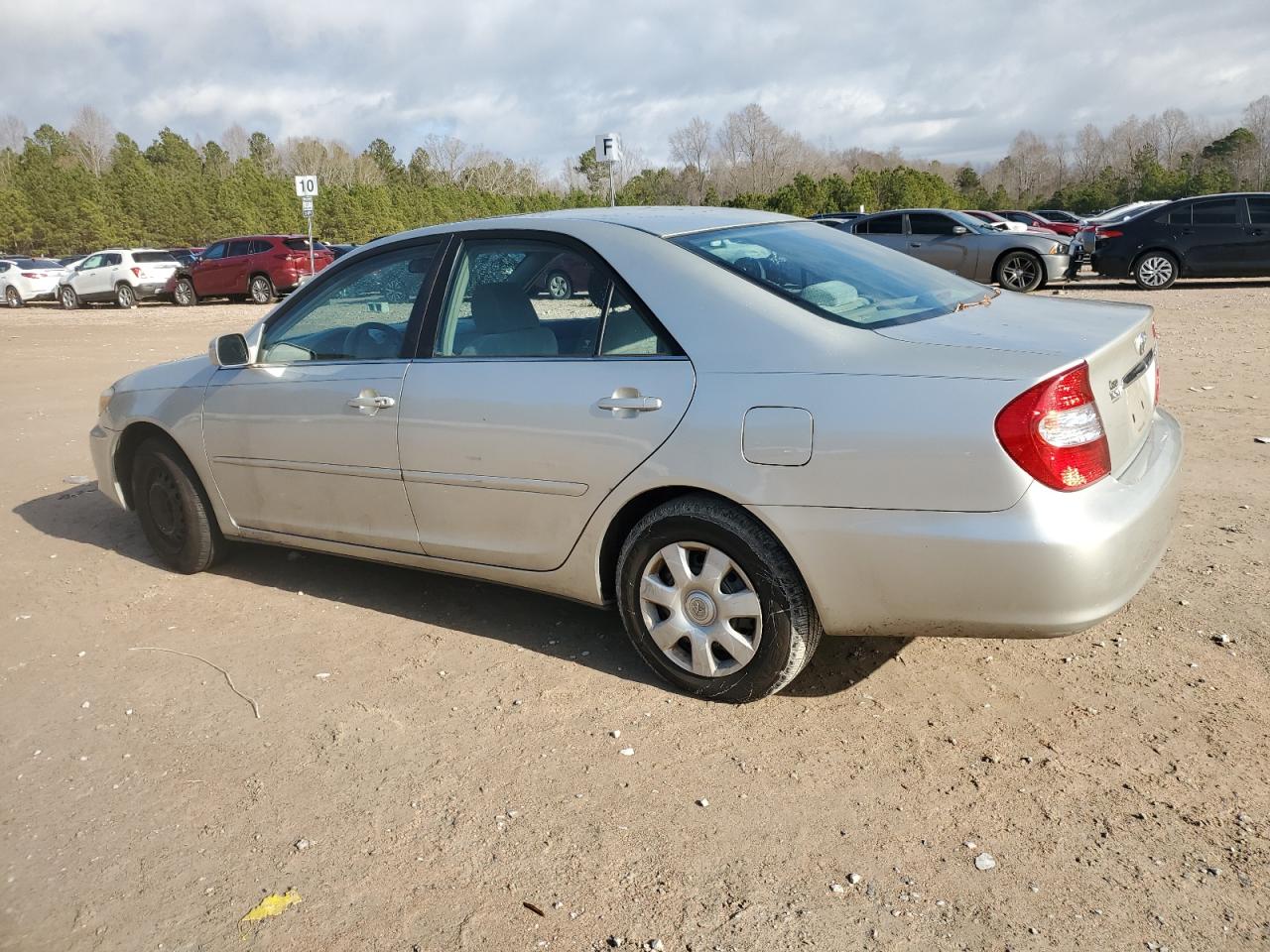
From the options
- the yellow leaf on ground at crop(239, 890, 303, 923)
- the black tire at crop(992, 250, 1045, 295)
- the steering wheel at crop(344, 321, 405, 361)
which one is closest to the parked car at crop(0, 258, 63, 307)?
the black tire at crop(992, 250, 1045, 295)

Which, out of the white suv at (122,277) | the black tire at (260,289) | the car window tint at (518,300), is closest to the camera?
the car window tint at (518,300)

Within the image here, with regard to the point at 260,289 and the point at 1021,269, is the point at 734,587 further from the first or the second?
the point at 260,289

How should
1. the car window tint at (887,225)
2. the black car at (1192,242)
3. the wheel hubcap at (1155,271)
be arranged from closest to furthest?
the black car at (1192,242) → the wheel hubcap at (1155,271) → the car window tint at (887,225)

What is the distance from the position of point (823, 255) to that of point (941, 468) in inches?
49.5

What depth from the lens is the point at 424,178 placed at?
83.8 meters

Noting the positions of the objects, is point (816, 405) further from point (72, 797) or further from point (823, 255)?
point (72, 797)

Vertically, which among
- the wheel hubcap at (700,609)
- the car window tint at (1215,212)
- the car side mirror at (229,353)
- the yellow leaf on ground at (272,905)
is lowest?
the yellow leaf on ground at (272,905)

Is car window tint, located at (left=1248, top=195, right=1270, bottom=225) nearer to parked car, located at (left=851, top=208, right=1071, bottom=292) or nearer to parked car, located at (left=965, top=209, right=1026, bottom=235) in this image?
parked car, located at (left=851, top=208, right=1071, bottom=292)

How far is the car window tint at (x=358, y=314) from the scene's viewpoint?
14.6ft

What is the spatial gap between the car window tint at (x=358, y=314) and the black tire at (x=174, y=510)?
0.81m

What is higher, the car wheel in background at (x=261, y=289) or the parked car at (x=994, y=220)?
the parked car at (x=994, y=220)

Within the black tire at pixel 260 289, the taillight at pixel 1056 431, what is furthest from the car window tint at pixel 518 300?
the black tire at pixel 260 289

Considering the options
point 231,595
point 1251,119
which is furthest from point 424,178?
point 231,595

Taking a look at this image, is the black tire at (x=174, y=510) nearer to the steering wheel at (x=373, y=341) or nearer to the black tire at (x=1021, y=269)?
the steering wheel at (x=373, y=341)
